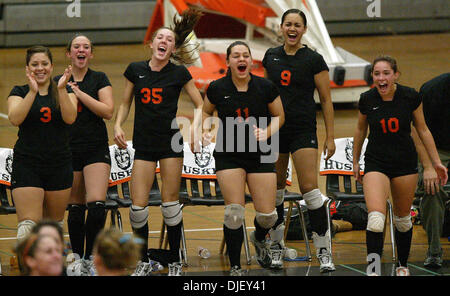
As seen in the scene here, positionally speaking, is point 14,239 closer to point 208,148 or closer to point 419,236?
point 208,148

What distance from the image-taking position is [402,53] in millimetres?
18719

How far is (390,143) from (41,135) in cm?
260

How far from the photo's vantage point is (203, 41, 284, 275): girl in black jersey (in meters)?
6.38

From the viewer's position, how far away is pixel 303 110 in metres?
6.82

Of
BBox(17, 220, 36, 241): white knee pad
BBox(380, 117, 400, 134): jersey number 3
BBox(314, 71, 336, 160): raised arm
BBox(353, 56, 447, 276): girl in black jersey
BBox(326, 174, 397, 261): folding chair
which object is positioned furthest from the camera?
BBox(326, 174, 397, 261): folding chair

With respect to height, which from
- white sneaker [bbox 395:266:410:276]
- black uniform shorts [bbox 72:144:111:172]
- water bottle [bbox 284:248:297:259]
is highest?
black uniform shorts [bbox 72:144:111:172]

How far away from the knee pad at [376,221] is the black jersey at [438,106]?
5.06 ft

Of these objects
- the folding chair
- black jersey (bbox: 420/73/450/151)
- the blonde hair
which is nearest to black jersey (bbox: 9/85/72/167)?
the blonde hair

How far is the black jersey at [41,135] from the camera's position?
611 centimetres

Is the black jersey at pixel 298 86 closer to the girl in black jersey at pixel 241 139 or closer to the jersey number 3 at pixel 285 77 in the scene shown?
the jersey number 3 at pixel 285 77

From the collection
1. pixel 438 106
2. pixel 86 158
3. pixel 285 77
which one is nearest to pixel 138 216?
pixel 86 158

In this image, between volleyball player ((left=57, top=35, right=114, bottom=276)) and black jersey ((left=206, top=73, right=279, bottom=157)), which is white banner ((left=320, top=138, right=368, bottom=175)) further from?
volleyball player ((left=57, top=35, right=114, bottom=276))

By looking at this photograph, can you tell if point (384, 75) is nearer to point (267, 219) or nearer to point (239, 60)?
point (239, 60)

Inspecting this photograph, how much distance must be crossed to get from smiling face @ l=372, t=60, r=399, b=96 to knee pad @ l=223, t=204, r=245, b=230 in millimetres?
1395
